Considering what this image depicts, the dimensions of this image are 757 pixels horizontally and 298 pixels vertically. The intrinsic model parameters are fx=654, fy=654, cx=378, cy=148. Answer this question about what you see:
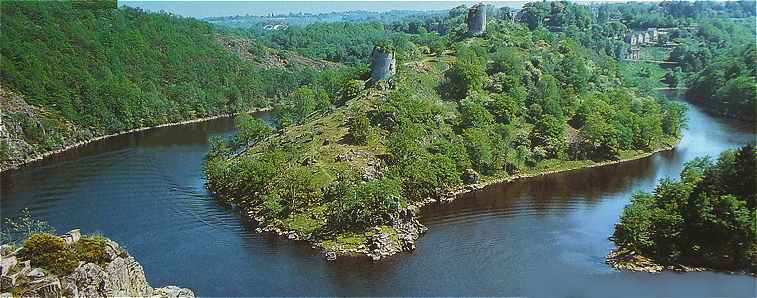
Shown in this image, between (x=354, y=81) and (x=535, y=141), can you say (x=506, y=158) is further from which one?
(x=354, y=81)

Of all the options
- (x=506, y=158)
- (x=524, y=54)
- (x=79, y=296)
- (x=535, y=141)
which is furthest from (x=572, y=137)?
(x=79, y=296)

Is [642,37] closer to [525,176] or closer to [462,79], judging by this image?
[462,79]

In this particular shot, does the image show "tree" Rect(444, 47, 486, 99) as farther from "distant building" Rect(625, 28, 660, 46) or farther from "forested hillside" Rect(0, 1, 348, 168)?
"distant building" Rect(625, 28, 660, 46)

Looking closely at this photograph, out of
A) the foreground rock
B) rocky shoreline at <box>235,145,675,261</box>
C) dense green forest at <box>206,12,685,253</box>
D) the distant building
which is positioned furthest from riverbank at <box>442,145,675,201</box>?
the distant building

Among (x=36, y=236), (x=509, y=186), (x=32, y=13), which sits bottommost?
(x=509, y=186)

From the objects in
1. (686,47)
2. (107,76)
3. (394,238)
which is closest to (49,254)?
(394,238)

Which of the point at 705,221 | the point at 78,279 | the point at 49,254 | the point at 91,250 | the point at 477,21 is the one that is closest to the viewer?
the point at 78,279

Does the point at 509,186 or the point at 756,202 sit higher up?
the point at 756,202
